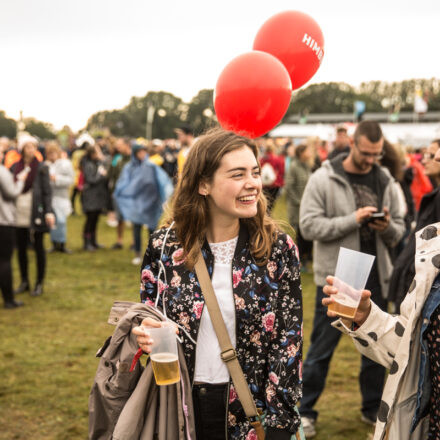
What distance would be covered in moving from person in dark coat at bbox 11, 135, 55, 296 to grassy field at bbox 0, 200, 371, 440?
756 millimetres

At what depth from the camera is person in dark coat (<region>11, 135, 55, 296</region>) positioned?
24.6 feet

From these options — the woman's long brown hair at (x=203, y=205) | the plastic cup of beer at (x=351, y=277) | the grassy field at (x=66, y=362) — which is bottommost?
the grassy field at (x=66, y=362)

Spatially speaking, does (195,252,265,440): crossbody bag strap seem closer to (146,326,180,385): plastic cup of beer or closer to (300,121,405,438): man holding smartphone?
(146,326,180,385): plastic cup of beer

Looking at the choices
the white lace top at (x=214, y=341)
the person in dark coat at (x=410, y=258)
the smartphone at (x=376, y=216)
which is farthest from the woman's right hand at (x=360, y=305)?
the smartphone at (x=376, y=216)

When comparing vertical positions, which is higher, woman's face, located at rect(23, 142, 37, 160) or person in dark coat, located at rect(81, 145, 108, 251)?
woman's face, located at rect(23, 142, 37, 160)

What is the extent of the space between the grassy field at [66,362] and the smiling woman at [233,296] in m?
2.17

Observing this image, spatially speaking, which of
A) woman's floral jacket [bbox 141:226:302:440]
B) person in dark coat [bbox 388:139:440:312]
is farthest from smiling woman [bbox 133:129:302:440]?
person in dark coat [bbox 388:139:440:312]

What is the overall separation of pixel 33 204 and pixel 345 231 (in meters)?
4.97

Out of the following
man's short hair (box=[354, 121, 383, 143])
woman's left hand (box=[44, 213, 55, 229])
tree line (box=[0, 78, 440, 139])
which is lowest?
woman's left hand (box=[44, 213, 55, 229])

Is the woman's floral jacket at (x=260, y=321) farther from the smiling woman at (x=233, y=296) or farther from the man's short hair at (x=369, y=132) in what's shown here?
the man's short hair at (x=369, y=132)

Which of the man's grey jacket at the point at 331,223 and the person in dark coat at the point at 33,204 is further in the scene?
the person in dark coat at the point at 33,204

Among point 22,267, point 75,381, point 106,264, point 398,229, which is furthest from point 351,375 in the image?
point 106,264

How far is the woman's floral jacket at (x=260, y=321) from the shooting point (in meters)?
2.31

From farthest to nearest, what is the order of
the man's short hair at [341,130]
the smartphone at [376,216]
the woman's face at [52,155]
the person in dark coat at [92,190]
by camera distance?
the person in dark coat at [92,190]
the woman's face at [52,155]
the man's short hair at [341,130]
the smartphone at [376,216]
